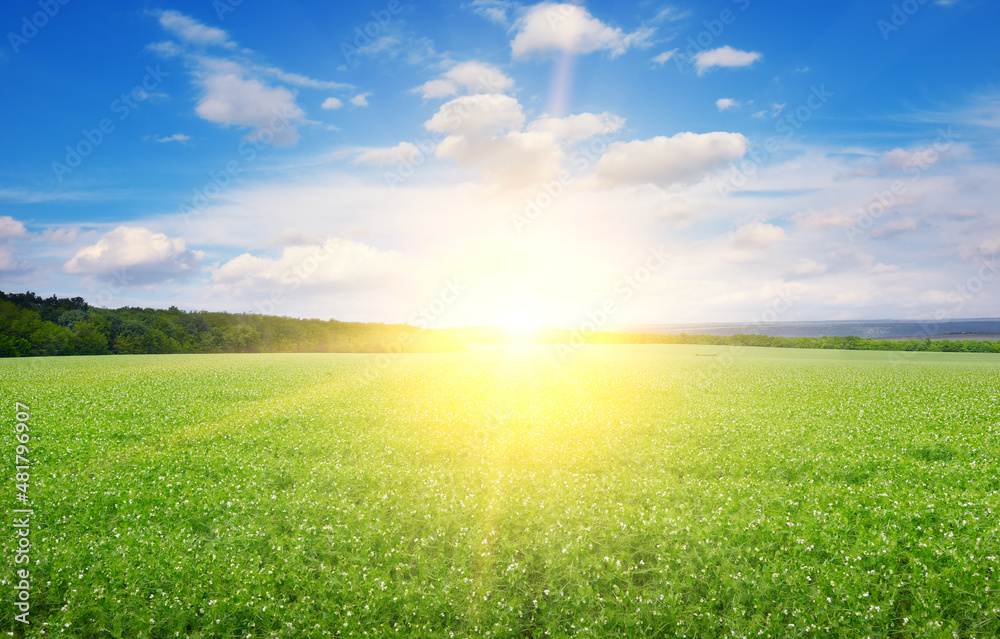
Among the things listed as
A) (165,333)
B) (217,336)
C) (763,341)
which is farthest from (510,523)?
(763,341)

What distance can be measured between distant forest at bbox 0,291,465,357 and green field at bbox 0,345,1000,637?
54417 mm

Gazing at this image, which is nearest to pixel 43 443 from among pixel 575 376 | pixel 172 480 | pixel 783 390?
pixel 172 480

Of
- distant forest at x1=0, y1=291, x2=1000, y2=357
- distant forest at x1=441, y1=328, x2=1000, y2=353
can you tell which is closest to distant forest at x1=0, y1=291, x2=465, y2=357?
distant forest at x1=0, y1=291, x2=1000, y2=357

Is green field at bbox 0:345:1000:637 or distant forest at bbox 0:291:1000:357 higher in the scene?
distant forest at bbox 0:291:1000:357

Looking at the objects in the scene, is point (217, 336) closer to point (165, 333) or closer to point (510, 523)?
point (165, 333)

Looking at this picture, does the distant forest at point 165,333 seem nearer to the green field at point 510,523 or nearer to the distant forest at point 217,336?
the distant forest at point 217,336

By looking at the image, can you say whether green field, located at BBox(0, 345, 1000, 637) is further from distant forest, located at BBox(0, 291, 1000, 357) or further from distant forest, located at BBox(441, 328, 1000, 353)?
distant forest, located at BBox(441, 328, 1000, 353)

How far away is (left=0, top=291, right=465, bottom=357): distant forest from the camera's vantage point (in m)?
59.3

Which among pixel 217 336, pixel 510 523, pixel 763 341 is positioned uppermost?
pixel 217 336

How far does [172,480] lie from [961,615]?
669 inches

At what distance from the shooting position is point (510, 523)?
1052 cm

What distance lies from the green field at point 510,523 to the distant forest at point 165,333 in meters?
54.4

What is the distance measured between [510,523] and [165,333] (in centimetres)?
7651

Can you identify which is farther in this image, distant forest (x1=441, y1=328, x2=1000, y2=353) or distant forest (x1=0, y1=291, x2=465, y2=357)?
distant forest (x1=441, y1=328, x2=1000, y2=353)
